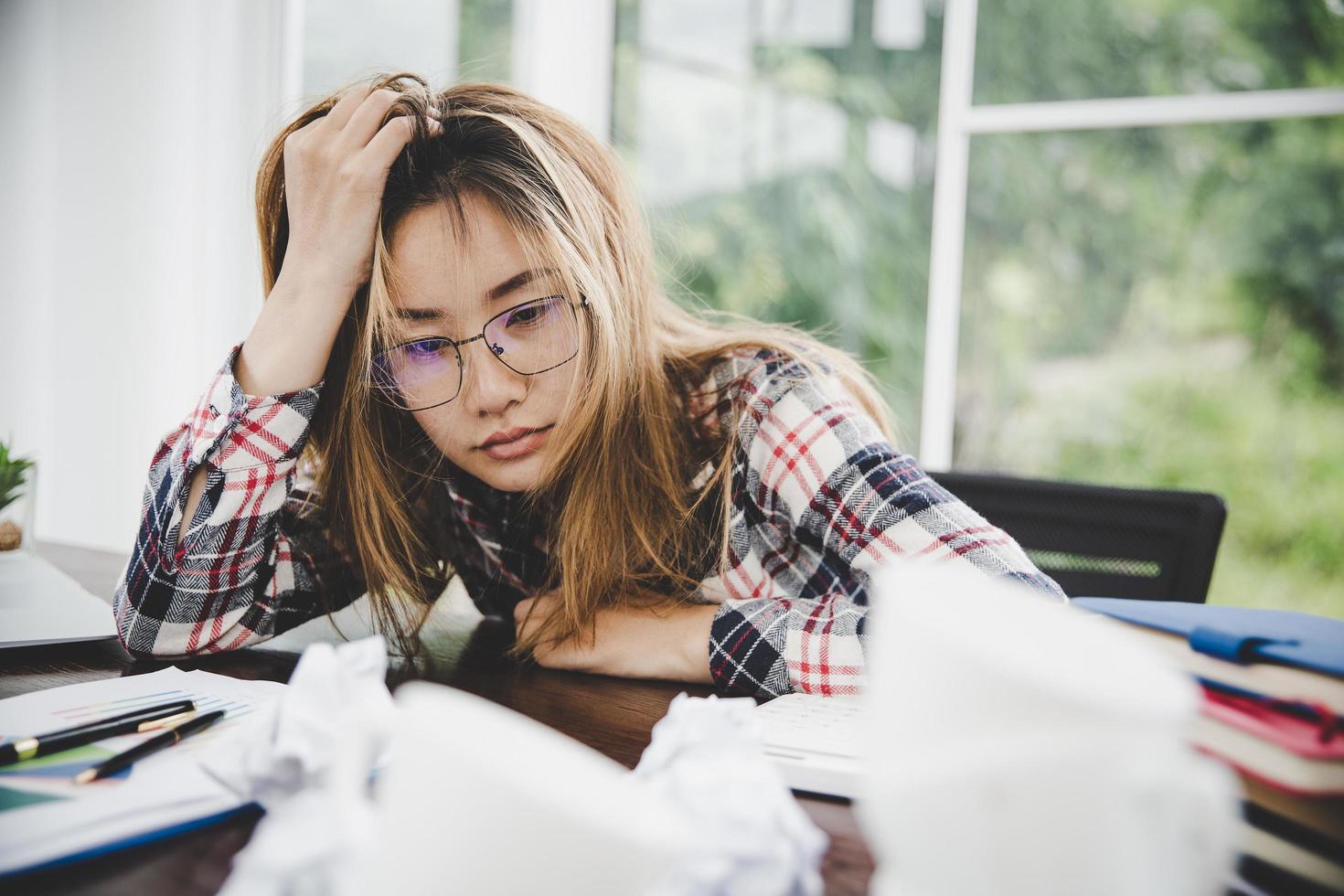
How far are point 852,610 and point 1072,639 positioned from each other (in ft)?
2.00

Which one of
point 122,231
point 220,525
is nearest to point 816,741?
point 220,525

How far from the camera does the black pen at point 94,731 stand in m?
0.59

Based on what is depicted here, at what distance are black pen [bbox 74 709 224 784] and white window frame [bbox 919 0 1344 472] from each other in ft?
6.81

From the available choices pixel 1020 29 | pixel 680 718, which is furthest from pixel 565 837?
pixel 1020 29

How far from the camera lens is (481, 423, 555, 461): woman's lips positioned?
3.32 feet

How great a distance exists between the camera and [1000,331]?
2586 mm

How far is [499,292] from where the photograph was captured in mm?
962

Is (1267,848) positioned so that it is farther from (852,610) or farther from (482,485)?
(482,485)

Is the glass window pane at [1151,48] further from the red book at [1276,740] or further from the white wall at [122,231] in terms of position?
the red book at [1276,740]

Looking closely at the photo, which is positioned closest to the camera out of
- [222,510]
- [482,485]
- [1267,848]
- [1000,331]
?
[1267,848]

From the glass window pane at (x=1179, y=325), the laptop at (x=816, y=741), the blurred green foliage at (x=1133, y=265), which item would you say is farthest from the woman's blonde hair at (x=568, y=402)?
the glass window pane at (x=1179, y=325)

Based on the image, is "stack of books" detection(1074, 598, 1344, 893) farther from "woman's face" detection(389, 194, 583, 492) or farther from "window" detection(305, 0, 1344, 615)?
"window" detection(305, 0, 1344, 615)

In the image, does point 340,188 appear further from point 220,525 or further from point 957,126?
point 957,126

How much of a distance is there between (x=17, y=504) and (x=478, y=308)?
0.75m
